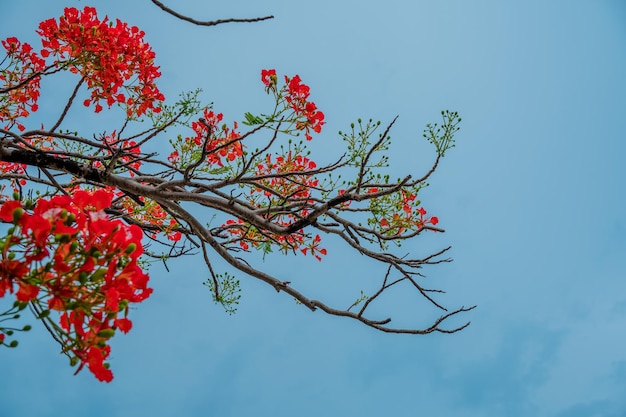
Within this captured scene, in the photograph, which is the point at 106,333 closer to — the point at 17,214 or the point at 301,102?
the point at 17,214

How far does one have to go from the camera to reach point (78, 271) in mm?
1438

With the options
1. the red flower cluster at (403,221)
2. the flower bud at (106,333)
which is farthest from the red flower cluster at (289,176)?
the flower bud at (106,333)

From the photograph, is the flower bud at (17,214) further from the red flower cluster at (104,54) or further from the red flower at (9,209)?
the red flower cluster at (104,54)

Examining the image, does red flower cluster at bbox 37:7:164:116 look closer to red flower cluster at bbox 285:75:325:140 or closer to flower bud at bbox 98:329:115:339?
red flower cluster at bbox 285:75:325:140

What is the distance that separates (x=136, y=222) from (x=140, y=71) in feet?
3.93

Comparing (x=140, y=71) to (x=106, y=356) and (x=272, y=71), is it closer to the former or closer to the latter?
(x=272, y=71)

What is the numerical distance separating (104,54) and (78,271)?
258 cm

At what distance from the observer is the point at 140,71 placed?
388 centimetres

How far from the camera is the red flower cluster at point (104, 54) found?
350 cm

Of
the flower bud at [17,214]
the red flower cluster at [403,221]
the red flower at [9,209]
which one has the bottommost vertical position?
the flower bud at [17,214]

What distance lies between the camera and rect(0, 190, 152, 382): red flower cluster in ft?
4.58

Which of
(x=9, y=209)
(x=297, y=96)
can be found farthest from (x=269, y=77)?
(x=9, y=209)

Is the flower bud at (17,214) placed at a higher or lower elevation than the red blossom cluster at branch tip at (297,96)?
lower

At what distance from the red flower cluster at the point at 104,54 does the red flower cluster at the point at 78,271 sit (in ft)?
7.67
